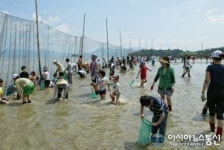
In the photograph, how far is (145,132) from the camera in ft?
22.9

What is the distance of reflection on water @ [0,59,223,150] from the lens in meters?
7.24

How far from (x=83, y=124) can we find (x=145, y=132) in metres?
2.59

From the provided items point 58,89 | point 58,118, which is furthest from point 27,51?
point 58,118

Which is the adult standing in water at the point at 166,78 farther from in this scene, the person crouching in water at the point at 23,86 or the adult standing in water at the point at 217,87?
the person crouching in water at the point at 23,86

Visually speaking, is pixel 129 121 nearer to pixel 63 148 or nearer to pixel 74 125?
pixel 74 125

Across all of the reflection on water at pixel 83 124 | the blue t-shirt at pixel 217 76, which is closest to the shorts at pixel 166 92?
the reflection on water at pixel 83 124

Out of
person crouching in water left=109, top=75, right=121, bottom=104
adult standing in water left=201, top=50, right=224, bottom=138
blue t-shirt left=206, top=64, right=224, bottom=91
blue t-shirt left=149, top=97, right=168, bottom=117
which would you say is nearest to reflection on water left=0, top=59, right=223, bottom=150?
person crouching in water left=109, top=75, right=121, bottom=104

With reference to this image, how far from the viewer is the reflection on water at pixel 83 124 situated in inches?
285

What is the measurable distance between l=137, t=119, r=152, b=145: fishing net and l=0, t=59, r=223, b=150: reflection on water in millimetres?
142

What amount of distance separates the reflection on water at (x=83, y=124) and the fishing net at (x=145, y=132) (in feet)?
0.47

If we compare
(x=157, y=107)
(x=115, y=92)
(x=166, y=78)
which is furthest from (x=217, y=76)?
(x=115, y=92)

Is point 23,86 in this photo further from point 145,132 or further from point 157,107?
point 157,107

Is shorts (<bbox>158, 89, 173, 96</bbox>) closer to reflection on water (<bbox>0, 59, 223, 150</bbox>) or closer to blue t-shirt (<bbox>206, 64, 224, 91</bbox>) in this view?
reflection on water (<bbox>0, 59, 223, 150</bbox>)

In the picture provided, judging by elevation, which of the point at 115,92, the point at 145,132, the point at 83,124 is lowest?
the point at 83,124
